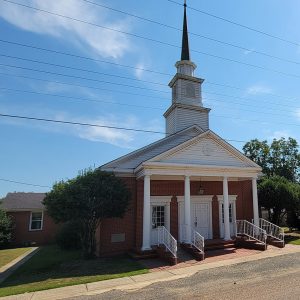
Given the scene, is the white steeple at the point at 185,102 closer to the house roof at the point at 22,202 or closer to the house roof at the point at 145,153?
the house roof at the point at 145,153

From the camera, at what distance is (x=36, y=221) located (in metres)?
25.4

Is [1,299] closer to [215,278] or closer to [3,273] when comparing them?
[3,273]

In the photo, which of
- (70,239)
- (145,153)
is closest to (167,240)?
(145,153)

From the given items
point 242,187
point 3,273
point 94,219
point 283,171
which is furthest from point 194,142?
point 283,171

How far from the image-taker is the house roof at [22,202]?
81.7ft

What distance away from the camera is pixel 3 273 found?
12.8 m

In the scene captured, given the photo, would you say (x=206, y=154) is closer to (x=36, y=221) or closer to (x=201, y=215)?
(x=201, y=215)

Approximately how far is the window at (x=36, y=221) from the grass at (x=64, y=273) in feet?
36.6

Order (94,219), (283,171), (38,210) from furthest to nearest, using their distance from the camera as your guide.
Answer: (283,171) < (38,210) < (94,219)

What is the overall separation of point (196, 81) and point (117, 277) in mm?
16124

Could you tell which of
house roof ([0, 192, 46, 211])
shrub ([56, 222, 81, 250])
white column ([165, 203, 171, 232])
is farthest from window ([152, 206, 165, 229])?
house roof ([0, 192, 46, 211])

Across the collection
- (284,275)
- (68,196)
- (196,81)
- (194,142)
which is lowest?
(284,275)

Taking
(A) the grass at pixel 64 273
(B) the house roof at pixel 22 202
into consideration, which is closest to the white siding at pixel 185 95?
(A) the grass at pixel 64 273

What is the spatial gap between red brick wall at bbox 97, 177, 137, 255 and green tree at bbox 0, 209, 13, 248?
11.1 metres
